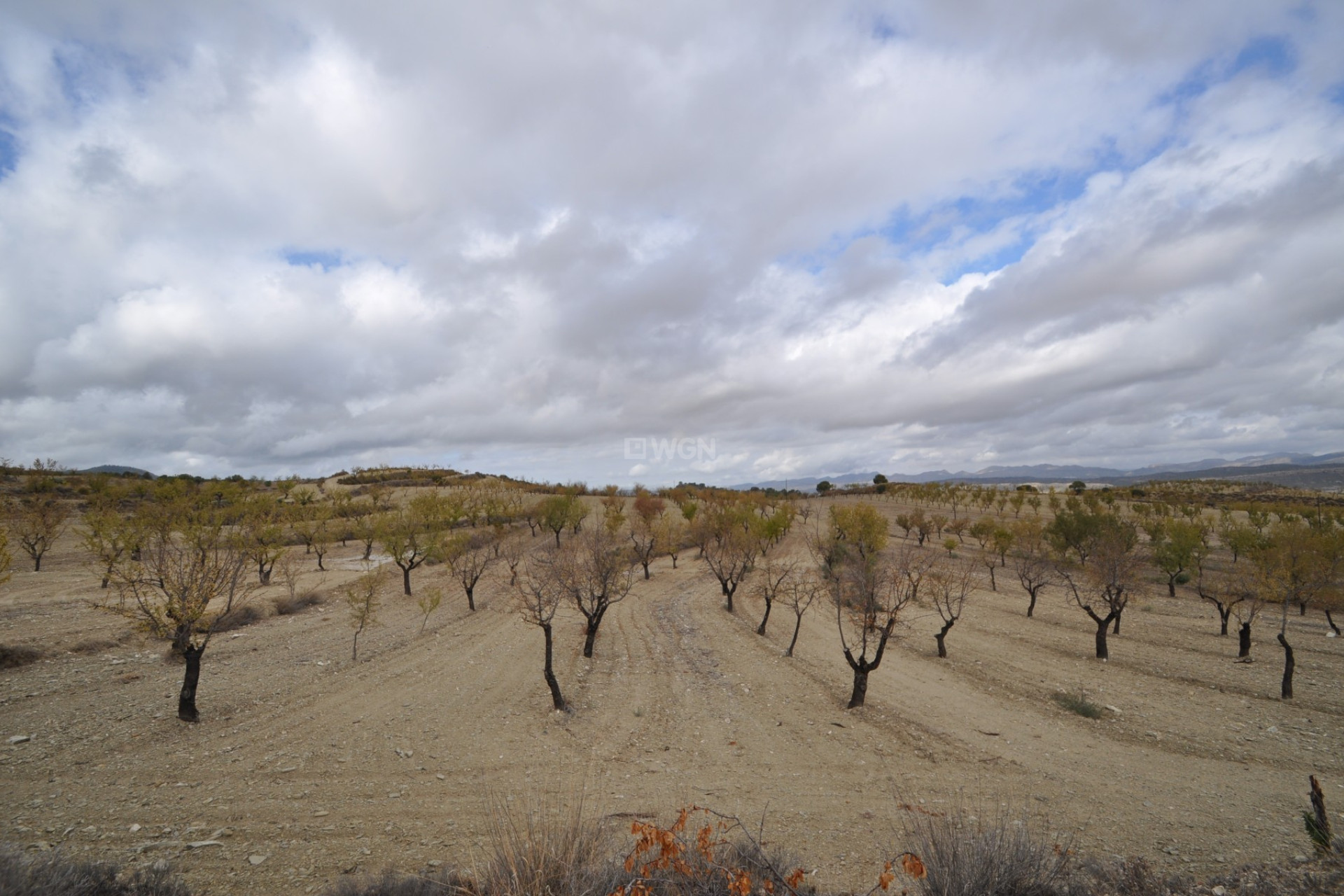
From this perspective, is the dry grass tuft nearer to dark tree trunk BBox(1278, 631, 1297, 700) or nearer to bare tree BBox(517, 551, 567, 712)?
bare tree BBox(517, 551, 567, 712)

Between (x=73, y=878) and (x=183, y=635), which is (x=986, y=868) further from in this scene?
(x=183, y=635)

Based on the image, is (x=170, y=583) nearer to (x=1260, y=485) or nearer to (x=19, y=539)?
(x=19, y=539)

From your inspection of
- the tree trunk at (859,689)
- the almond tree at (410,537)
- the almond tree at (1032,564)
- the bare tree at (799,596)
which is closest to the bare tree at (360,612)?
the almond tree at (410,537)

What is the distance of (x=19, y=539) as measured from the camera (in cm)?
3241

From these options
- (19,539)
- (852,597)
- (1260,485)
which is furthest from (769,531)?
(1260,485)

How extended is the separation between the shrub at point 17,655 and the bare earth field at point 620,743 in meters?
0.38

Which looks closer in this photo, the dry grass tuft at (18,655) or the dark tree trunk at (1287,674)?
the dry grass tuft at (18,655)

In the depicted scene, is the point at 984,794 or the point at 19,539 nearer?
the point at 984,794

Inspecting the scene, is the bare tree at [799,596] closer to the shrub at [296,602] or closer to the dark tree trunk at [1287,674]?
the dark tree trunk at [1287,674]

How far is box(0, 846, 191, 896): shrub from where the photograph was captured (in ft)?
18.2

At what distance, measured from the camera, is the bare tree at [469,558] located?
1097 inches

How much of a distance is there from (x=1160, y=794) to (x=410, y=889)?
1442cm

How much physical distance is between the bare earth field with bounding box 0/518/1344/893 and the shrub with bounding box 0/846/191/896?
724 millimetres

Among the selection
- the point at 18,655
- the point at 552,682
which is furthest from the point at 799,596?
the point at 18,655
